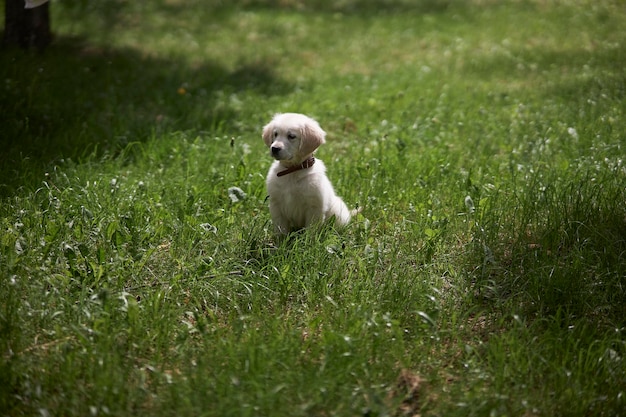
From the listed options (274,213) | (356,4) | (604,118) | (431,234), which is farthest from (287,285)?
(356,4)

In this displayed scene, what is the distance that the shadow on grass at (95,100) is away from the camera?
5.87 metres

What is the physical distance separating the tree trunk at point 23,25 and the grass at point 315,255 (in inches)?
23.9

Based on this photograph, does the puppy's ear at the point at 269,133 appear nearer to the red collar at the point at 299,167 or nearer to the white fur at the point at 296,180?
the white fur at the point at 296,180

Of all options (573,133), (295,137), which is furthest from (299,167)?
(573,133)

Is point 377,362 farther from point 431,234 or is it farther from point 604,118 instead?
point 604,118

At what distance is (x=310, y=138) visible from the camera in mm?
4445

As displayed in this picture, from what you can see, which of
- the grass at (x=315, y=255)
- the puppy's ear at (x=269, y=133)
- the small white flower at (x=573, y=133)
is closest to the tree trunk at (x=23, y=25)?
the grass at (x=315, y=255)

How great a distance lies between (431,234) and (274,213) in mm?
1131

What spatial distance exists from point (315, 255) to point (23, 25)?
7.27 m

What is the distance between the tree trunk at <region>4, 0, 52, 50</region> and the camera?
360 inches

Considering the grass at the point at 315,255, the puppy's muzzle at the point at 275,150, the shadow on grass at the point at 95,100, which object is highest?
the puppy's muzzle at the point at 275,150

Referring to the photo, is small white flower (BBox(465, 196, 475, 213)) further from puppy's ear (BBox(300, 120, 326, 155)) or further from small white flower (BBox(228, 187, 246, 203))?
small white flower (BBox(228, 187, 246, 203))

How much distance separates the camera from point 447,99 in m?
8.30

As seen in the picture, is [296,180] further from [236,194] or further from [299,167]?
[236,194]
